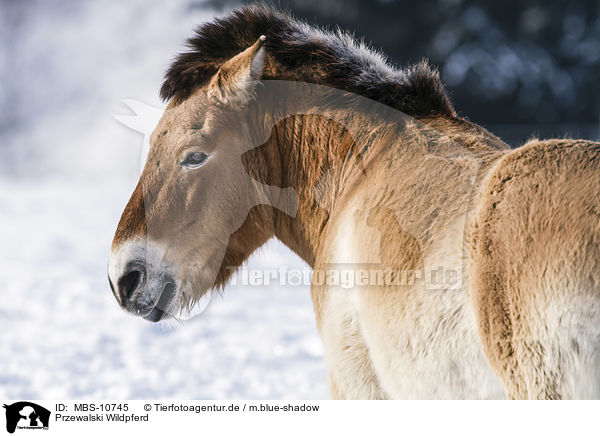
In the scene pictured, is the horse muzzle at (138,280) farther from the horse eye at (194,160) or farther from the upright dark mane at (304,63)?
the upright dark mane at (304,63)

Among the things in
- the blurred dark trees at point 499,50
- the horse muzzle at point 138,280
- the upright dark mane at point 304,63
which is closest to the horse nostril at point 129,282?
the horse muzzle at point 138,280

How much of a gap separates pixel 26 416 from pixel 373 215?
4.36 ft

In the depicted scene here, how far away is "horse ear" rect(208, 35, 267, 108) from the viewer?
5.11 feet

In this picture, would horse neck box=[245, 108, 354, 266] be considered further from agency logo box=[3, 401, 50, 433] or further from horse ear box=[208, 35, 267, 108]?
agency logo box=[3, 401, 50, 433]

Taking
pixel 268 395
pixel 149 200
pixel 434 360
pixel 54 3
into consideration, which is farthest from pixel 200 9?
pixel 434 360

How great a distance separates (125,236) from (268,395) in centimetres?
127

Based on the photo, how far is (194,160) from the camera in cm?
163

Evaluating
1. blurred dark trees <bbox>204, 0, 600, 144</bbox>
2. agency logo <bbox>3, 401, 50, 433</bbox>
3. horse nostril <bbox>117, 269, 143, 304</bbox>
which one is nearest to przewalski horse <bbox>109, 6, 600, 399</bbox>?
horse nostril <bbox>117, 269, 143, 304</bbox>

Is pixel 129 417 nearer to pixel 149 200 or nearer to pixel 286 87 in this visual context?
pixel 149 200

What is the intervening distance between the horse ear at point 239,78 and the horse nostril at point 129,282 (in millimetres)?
631

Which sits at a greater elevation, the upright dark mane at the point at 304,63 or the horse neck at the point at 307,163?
the upright dark mane at the point at 304,63

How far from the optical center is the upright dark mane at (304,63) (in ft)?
5.41

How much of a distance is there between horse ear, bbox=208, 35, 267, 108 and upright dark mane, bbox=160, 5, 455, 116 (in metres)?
0.10

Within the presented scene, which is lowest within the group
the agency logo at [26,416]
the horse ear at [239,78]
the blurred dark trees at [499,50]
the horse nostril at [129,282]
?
the agency logo at [26,416]
